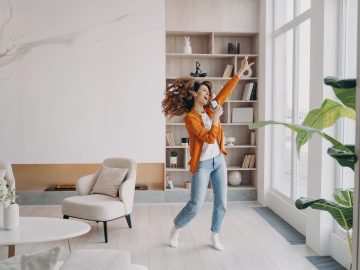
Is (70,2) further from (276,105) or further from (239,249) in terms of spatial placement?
(239,249)

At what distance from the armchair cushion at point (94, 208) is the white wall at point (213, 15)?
2.68m

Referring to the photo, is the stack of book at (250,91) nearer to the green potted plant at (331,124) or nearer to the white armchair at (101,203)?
the white armchair at (101,203)

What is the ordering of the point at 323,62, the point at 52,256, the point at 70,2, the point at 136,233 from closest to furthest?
1. the point at 52,256
2. the point at 323,62
3. the point at 136,233
4. the point at 70,2

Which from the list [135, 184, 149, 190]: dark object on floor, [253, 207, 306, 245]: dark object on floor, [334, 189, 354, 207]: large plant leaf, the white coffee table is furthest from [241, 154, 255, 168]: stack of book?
[334, 189, 354, 207]: large plant leaf

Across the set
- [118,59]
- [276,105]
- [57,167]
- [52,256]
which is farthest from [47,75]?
[52,256]

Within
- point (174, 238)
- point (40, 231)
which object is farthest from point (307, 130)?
point (174, 238)

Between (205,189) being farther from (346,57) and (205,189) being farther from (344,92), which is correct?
(344,92)

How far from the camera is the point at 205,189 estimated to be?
4004mm

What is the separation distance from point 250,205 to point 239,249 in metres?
1.90


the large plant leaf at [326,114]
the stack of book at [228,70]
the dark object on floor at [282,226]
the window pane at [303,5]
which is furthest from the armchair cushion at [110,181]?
the large plant leaf at [326,114]

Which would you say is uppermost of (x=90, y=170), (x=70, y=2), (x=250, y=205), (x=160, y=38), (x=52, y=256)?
(x=70, y=2)

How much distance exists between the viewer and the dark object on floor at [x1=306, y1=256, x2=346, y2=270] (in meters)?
3.64

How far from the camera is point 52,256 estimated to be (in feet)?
5.08

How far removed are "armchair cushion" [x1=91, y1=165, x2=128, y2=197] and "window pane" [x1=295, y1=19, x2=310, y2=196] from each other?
199 cm
